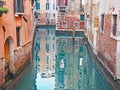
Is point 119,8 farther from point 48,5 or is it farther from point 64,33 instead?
point 48,5

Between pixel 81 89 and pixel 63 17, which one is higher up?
pixel 63 17

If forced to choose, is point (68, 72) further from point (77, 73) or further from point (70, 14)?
point (70, 14)

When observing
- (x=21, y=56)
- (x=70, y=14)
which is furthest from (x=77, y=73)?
(x=70, y=14)

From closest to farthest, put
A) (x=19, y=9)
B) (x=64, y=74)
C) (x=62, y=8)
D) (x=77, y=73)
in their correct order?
(x=19, y=9) < (x=64, y=74) < (x=77, y=73) < (x=62, y=8)

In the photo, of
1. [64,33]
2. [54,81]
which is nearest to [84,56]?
[54,81]

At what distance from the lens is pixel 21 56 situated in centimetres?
1136

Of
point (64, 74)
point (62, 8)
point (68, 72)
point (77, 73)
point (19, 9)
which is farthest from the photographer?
point (62, 8)

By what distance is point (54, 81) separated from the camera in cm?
1104

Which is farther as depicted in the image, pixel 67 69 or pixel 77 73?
pixel 67 69

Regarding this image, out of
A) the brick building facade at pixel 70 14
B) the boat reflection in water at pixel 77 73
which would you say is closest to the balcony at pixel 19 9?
the boat reflection in water at pixel 77 73

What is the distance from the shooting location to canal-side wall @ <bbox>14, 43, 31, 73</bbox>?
1044 centimetres

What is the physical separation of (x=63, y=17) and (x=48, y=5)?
12.6 m

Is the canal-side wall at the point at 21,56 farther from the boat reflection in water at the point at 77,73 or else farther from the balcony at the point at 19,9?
the boat reflection in water at the point at 77,73

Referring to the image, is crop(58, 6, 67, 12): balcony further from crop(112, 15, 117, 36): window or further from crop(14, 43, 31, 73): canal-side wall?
crop(112, 15, 117, 36): window
